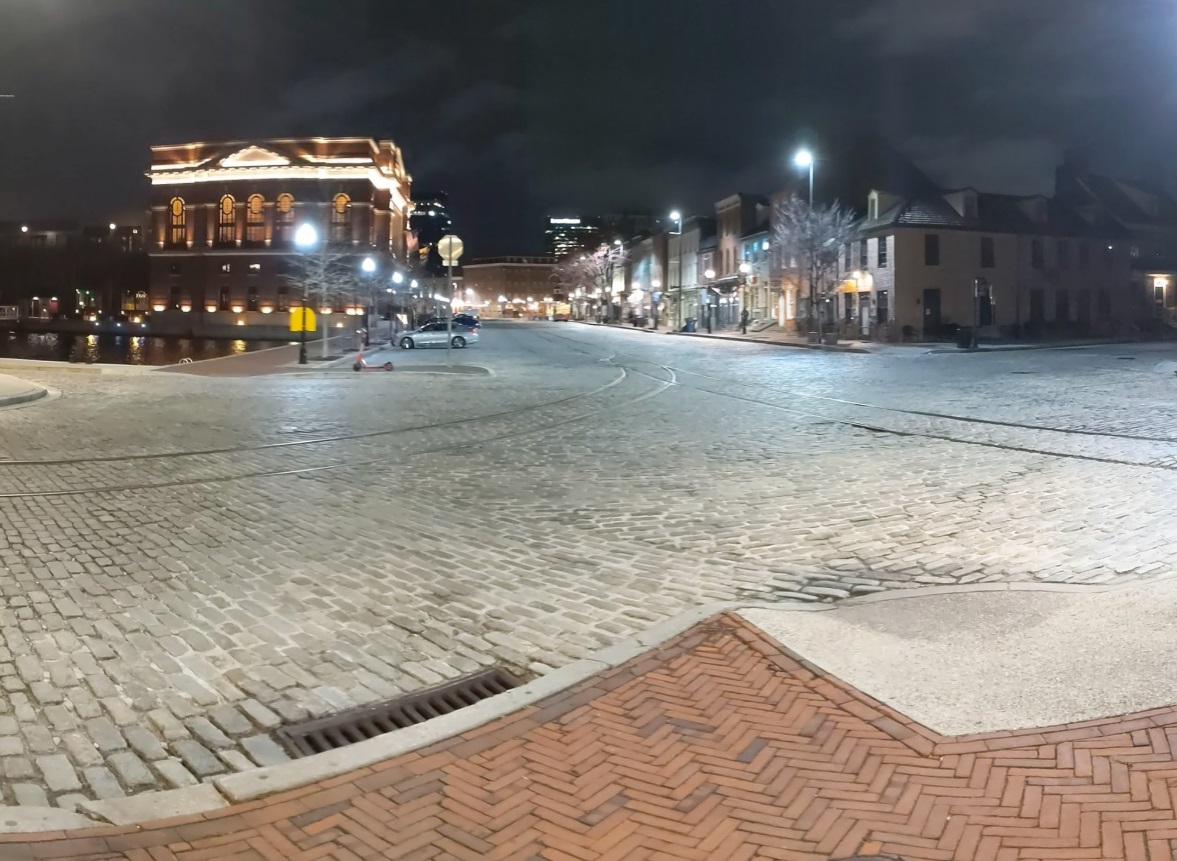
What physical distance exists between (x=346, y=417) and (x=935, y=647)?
1411 cm

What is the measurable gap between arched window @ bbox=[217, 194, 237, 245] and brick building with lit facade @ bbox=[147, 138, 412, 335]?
0.37 feet

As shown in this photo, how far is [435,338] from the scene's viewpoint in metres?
49.0

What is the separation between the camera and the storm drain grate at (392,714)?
456 centimetres

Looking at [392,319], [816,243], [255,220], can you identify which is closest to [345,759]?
[816,243]

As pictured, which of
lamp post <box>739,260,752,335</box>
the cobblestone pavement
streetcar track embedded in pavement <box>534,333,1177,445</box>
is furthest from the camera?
lamp post <box>739,260,752,335</box>

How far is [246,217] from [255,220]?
1.17m

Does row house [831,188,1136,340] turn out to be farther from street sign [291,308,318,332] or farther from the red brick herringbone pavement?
the red brick herringbone pavement

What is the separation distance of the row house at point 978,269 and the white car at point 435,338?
21.8 metres

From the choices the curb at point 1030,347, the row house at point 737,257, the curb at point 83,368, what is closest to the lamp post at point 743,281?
the row house at point 737,257

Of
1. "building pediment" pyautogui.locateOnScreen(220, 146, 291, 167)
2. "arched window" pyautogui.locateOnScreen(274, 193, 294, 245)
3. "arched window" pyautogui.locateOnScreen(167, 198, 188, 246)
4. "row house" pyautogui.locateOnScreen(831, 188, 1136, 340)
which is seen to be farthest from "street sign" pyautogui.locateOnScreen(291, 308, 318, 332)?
"arched window" pyautogui.locateOnScreen(167, 198, 188, 246)

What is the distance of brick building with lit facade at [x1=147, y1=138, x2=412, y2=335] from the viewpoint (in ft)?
340

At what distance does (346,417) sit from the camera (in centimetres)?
1784

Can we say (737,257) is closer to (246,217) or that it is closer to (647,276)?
(647,276)

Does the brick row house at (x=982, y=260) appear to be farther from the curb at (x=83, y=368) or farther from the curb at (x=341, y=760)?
the curb at (x=341, y=760)
